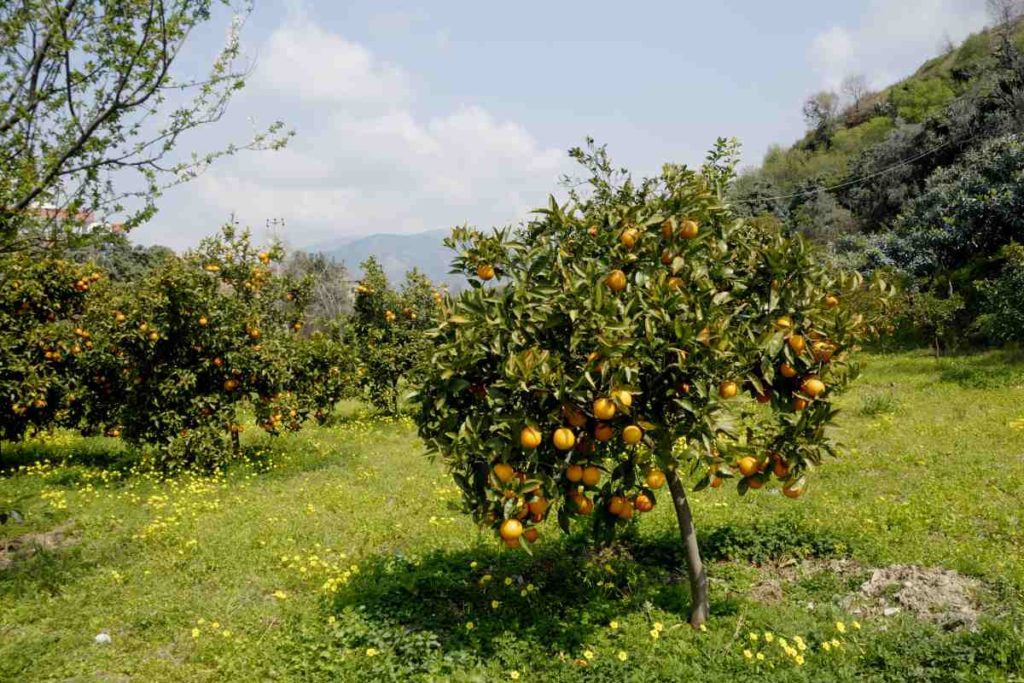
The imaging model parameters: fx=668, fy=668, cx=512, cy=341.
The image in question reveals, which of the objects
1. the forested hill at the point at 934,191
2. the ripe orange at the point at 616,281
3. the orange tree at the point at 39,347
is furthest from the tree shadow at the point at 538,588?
the forested hill at the point at 934,191

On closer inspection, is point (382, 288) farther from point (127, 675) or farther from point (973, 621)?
point (973, 621)

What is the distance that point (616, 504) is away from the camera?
4.60 m

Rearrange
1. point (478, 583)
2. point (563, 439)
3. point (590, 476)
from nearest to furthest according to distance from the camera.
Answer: point (563, 439) → point (590, 476) → point (478, 583)

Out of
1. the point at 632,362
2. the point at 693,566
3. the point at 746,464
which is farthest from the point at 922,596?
the point at 632,362

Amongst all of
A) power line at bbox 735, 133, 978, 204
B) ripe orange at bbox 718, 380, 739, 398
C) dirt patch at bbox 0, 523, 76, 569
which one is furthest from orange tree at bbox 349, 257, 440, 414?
power line at bbox 735, 133, 978, 204


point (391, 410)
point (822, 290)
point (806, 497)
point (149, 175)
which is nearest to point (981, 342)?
point (806, 497)

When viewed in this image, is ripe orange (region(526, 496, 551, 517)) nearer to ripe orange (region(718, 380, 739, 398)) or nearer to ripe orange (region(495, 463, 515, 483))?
ripe orange (region(495, 463, 515, 483))

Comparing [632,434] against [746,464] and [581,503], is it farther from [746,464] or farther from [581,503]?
[746,464]

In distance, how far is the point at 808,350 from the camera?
14.7ft

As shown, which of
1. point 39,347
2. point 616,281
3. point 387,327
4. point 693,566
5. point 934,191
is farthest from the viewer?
point 934,191

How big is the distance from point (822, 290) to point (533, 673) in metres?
3.36

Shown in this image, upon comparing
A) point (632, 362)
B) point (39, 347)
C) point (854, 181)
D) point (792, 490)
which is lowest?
point (792, 490)

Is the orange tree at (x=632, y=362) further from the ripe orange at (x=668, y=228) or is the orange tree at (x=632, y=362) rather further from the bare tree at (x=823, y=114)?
the bare tree at (x=823, y=114)

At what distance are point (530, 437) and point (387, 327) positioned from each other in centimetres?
1401
